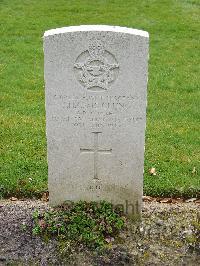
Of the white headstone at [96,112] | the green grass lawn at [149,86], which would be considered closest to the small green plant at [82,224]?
the white headstone at [96,112]

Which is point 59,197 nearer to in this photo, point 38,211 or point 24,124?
point 38,211

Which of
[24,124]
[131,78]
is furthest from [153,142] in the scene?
[131,78]

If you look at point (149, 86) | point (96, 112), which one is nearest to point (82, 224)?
point (96, 112)

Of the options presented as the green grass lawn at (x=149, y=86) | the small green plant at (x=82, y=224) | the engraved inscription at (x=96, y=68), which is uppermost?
the engraved inscription at (x=96, y=68)

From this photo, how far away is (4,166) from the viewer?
271 inches

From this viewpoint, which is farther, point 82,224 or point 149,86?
point 149,86

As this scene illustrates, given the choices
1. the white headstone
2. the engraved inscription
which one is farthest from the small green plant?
the engraved inscription

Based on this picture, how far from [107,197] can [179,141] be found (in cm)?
216

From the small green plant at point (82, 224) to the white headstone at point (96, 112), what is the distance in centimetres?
19

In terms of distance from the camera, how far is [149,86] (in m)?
9.70

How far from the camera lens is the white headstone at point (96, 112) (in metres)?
5.09

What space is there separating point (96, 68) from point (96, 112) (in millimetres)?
443

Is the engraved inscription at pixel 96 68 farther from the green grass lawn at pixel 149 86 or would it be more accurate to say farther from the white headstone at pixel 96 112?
Answer: the green grass lawn at pixel 149 86

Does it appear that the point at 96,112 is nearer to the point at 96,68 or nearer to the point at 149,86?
the point at 96,68
